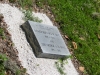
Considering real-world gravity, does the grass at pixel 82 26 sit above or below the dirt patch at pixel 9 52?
below

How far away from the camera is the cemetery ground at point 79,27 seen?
7598 mm

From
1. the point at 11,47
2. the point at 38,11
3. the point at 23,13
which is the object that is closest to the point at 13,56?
the point at 11,47

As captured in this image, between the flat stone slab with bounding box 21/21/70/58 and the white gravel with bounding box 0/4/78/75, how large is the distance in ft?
0.37

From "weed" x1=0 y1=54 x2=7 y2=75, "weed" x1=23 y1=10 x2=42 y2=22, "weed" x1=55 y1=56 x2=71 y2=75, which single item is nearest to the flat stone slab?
"weed" x1=55 y1=56 x2=71 y2=75

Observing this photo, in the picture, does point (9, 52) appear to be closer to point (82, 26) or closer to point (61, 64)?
point (61, 64)

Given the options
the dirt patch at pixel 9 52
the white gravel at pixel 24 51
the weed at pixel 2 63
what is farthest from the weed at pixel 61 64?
the weed at pixel 2 63

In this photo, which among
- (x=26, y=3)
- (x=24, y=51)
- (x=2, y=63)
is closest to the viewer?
(x=2, y=63)

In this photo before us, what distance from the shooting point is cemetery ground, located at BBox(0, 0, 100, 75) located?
760 centimetres

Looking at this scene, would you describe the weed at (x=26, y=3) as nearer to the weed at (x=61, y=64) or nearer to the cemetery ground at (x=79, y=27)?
the cemetery ground at (x=79, y=27)

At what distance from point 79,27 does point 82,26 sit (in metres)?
0.14

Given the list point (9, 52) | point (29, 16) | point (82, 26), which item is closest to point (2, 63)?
point (9, 52)

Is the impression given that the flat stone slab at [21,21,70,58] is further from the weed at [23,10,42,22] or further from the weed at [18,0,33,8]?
the weed at [18,0,33,8]

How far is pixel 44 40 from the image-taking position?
21.8ft

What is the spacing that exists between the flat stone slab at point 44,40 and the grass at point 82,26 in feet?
2.37
